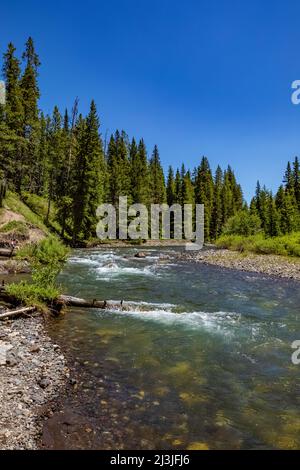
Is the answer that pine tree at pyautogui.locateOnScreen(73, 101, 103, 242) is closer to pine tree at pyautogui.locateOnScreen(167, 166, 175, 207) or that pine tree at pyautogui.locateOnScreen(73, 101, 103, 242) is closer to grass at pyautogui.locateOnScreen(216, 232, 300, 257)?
grass at pyautogui.locateOnScreen(216, 232, 300, 257)

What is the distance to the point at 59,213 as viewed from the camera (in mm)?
46031

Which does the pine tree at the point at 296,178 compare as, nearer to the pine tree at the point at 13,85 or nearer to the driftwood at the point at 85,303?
the pine tree at the point at 13,85

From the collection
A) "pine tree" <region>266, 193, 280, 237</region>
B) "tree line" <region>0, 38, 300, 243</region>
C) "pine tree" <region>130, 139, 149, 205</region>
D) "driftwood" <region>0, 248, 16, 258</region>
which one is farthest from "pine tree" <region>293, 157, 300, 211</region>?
"driftwood" <region>0, 248, 16, 258</region>

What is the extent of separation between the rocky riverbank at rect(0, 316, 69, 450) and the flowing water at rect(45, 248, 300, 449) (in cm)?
58

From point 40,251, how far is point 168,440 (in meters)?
19.0

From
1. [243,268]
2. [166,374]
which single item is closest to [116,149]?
[243,268]

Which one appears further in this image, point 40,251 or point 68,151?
point 68,151

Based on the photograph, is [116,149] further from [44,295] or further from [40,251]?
[44,295]

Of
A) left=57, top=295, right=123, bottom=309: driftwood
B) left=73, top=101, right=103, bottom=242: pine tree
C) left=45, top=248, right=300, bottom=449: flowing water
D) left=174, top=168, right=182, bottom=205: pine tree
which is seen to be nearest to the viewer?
left=45, top=248, right=300, bottom=449: flowing water

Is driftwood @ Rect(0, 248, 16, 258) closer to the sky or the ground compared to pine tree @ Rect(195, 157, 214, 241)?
closer to the ground

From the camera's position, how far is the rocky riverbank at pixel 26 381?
19.6 ft

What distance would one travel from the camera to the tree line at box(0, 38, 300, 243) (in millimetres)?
43469

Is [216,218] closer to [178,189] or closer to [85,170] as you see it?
[178,189]
